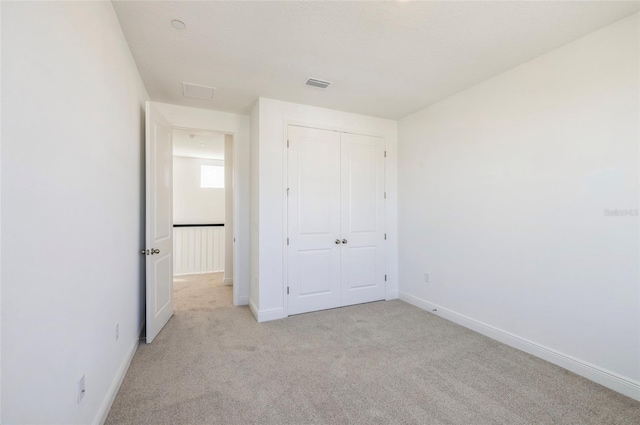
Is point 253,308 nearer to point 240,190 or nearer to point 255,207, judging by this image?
point 255,207

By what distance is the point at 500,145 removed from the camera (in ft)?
9.00

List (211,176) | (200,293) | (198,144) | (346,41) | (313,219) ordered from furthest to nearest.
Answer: (211,176)
(198,144)
(200,293)
(313,219)
(346,41)

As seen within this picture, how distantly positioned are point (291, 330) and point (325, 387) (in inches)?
40.6

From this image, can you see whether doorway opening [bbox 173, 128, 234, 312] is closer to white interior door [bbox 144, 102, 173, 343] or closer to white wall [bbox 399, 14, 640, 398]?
white interior door [bbox 144, 102, 173, 343]

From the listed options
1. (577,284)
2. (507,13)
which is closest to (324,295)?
(577,284)

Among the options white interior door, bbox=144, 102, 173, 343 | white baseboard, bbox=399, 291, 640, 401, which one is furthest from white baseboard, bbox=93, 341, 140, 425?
white baseboard, bbox=399, 291, 640, 401

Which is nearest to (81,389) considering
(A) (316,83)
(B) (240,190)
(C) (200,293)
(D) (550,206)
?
(B) (240,190)

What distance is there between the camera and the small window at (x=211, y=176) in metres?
6.48

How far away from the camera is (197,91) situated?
10.0 ft

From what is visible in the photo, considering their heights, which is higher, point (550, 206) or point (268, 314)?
point (550, 206)

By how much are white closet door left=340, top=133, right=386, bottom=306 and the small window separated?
13.1 ft

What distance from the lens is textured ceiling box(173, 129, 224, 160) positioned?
4621 millimetres

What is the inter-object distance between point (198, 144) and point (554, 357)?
568 cm

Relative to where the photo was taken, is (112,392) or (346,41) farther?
(346,41)
